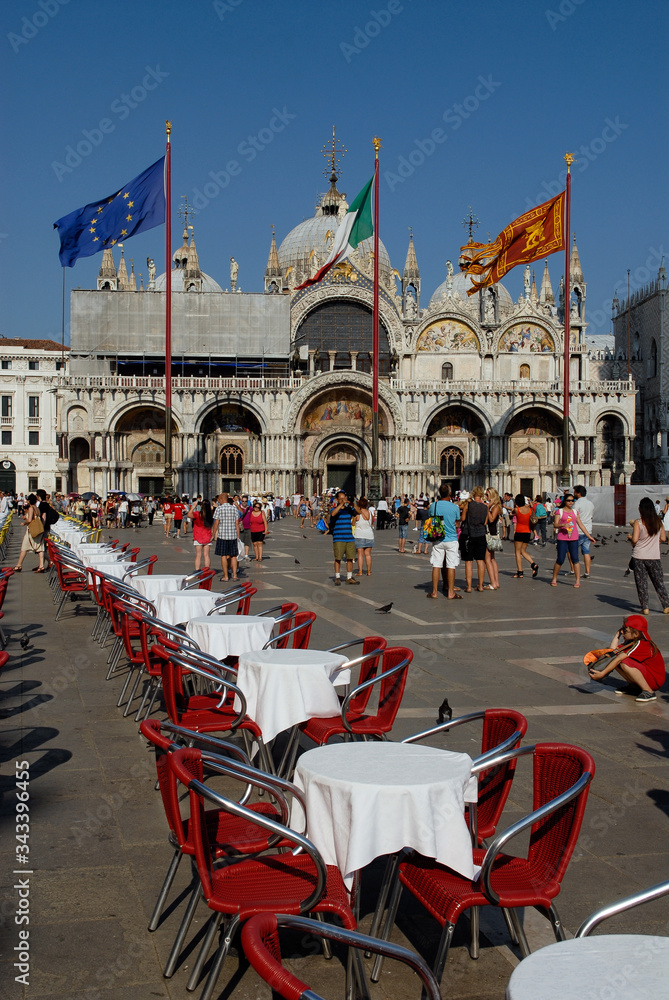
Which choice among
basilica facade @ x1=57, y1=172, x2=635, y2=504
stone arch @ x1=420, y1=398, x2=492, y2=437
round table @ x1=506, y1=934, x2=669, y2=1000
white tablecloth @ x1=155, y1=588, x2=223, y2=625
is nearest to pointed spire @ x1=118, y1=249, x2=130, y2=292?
basilica facade @ x1=57, y1=172, x2=635, y2=504

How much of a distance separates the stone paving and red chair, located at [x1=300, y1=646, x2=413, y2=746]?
845mm

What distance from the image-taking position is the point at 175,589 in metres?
9.73

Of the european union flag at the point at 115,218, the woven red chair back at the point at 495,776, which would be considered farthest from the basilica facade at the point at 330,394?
the woven red chair back at the point at 495,776

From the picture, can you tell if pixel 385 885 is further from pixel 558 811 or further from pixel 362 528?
pixel 362 528

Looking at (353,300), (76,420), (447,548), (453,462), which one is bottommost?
(447,548)

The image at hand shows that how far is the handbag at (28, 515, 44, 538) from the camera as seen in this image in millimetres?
17125

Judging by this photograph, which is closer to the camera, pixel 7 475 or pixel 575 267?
pixel 575 267

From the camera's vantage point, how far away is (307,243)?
55.3m

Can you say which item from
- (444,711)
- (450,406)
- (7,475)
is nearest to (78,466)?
(7,475)

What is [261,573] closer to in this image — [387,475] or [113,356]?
[387,475]

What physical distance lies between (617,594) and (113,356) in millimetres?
39024

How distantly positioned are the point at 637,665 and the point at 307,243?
51078mm

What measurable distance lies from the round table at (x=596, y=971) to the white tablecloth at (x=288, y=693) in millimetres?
2888

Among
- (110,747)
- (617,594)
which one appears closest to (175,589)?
(110,747)
